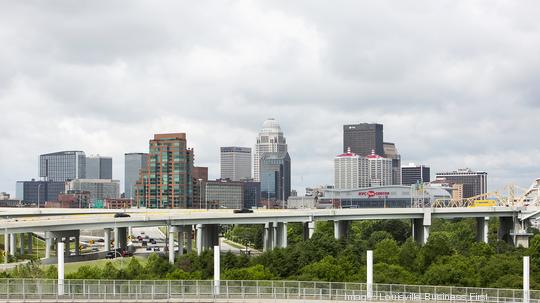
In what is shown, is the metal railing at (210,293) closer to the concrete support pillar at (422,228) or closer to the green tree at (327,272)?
the green tree at (327,272)

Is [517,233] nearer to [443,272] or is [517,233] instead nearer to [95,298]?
[443,272]

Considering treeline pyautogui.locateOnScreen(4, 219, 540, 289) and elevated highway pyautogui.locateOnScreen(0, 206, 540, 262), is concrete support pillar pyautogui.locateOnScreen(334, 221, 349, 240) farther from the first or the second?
treeline pyautogui.locateOnScreen(4, 219, 540, 289)

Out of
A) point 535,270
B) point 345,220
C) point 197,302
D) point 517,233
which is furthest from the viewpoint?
point 517,233

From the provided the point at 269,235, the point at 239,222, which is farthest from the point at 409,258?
the point at 269,235

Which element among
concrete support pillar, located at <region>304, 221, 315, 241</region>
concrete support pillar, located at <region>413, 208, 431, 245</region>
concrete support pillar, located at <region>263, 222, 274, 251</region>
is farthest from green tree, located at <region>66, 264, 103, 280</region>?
concrete support pillar, located at <region>413, 208, 431, 245</region>

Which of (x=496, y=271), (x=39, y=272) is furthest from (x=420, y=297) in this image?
(x=39, y=272)

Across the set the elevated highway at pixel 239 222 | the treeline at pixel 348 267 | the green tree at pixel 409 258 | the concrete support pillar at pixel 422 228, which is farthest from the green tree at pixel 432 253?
the concrete support pillar at pixel 422 228

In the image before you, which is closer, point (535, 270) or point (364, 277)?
point (364, 277)

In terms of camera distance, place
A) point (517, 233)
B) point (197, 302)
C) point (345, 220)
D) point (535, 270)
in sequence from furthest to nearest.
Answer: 1. point (517, 233)
2. point (345, 220)
3. point (535, 270)
4. point (197, 302)

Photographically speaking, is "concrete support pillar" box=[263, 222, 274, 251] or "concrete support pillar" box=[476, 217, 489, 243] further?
"concrete support pillar" box=[476, 217, 489, 243]

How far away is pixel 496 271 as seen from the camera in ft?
320

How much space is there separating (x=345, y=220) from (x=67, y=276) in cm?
8640

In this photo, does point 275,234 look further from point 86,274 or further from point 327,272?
point 86,274

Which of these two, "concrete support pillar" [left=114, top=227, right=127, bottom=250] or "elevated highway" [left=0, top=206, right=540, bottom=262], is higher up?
"elevated highway" [left=0, top=206, right=540, bottom=262]
